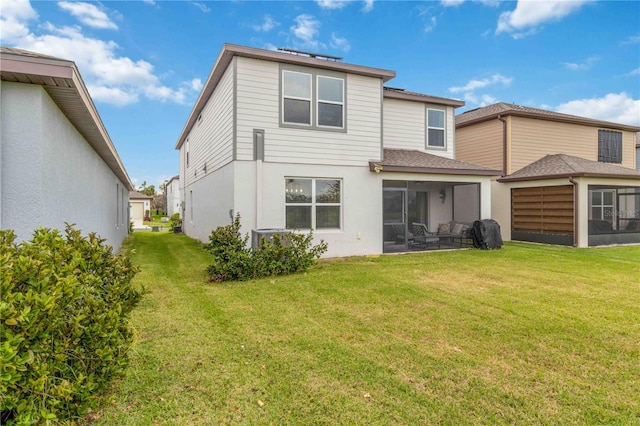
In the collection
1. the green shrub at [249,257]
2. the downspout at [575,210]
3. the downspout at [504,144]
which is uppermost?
the downspout at [504,144]

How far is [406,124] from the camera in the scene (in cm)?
1280

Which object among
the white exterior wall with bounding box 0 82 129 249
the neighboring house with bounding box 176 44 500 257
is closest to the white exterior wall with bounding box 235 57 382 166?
the neighboring house with bounding box 176 44 500 257

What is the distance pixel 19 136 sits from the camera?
3.72m

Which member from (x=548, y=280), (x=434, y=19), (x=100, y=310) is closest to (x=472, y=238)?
(x=548, y=280)

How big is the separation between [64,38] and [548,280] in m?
A: 12.8

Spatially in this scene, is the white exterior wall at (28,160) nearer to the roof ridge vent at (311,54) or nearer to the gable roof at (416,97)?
the roof ridge vent at (311,54)

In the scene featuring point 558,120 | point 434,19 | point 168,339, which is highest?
point 434,19

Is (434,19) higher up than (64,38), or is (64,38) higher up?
(434,19)

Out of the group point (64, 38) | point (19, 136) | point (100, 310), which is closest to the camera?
point (100, 310)

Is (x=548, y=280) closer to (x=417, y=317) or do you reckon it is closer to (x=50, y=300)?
(x=417, y=317)

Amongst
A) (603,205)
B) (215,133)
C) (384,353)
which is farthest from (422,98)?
(603,205)

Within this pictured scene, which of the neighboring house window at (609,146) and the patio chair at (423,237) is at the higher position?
the neighboring house window at (609,146)

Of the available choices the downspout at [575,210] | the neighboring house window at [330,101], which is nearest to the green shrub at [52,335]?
the neighboring house window at [330,101]

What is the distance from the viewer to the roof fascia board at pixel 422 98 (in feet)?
40.4
